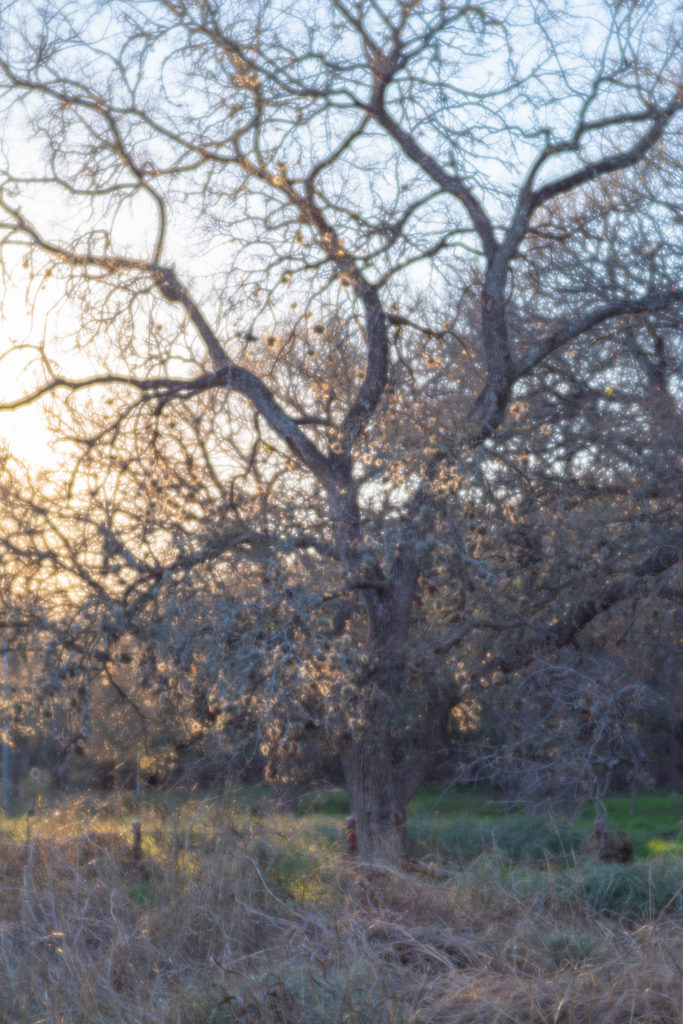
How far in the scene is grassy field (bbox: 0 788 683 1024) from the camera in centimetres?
478

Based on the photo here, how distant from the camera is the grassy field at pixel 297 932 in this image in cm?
478

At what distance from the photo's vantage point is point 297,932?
18.9 feet

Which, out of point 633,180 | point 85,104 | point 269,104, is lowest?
point 633,180

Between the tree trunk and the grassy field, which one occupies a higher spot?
the tree trunk

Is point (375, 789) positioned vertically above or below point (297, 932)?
above

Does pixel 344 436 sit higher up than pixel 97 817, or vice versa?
pixel 344 436

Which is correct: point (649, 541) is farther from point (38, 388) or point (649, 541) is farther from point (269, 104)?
point (38, 388)

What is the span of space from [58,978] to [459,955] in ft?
6.70

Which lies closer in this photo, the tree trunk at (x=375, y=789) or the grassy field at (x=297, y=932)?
the grassy field at (x=297, y=932)

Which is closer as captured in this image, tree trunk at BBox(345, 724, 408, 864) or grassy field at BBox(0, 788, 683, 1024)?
grassy field at BBox(0, 788, 683, 1024)

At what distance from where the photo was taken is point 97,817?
8.68 meters

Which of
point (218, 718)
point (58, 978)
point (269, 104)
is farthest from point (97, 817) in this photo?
point (269, 104)

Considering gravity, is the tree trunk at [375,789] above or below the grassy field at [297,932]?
above

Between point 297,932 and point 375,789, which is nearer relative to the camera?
point 297,932
